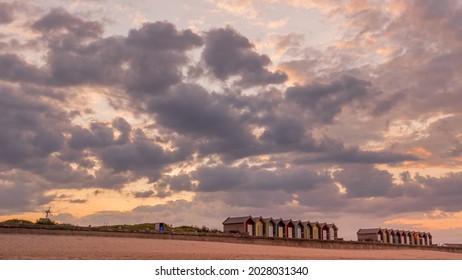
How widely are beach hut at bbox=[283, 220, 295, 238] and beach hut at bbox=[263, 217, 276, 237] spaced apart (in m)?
3.53

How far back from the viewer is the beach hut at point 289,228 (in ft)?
309

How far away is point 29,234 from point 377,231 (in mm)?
92738

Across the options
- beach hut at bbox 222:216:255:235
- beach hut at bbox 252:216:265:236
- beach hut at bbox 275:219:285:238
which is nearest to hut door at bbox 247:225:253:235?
beach hut at bbox 222:216:255:235

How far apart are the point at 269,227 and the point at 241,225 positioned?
6.50 meters

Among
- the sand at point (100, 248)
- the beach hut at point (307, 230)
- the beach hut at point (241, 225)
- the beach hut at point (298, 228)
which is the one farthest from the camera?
the beach hut at point (307, 230)

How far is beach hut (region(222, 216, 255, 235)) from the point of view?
86.3m

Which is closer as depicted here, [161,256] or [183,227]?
[161,256]

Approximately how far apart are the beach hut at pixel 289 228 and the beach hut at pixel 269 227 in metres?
3.53

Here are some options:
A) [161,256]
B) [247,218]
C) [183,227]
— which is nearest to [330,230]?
[247,218]

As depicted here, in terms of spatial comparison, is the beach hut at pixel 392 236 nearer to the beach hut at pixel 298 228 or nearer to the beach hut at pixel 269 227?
the beach hut at pixel 298 228

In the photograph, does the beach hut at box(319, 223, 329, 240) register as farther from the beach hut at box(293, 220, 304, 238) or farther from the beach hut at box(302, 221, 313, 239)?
the beach hut at box(293, 220, 304, 238)

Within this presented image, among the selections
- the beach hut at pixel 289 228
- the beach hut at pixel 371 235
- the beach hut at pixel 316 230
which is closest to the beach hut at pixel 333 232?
the beach hut at pixel 316 230
